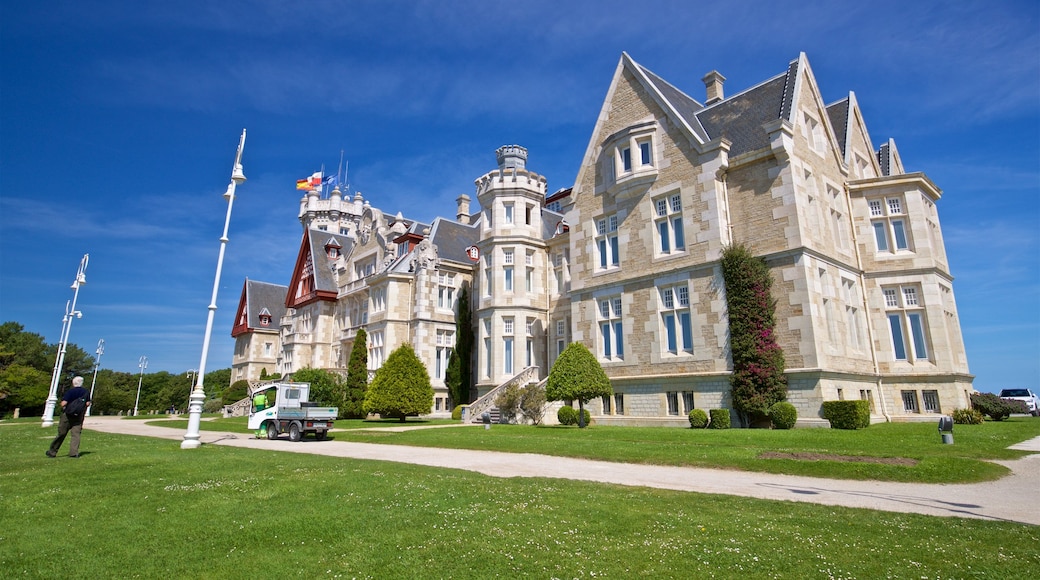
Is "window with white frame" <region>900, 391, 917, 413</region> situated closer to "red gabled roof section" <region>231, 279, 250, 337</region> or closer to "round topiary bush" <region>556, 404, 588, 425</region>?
"round topiary bush" <region>556, 404, 588, 425</region>

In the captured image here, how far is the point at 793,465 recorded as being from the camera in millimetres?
11484

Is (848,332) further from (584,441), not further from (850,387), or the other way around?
(584,441)

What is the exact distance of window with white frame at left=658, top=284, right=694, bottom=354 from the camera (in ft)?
81.8

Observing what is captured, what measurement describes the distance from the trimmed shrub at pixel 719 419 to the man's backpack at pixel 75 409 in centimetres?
2055

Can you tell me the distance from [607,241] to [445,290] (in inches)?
629

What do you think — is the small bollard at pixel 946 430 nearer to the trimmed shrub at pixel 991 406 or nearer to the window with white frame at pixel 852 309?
the window with white frame at pixel 852 309

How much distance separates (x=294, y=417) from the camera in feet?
70.0

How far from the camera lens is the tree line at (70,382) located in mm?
55688

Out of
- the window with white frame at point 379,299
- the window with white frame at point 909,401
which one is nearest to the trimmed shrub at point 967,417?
the window with white frame at point 909,401

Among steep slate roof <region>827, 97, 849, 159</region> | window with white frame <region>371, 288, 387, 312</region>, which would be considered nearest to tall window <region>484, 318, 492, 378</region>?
window with white frame <region>371, 288, 387, 312</region>

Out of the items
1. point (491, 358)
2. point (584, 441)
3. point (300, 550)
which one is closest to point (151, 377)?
point (491, 358)

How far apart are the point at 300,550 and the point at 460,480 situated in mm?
4354

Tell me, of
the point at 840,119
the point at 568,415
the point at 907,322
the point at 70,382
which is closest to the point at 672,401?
the point at 568,415

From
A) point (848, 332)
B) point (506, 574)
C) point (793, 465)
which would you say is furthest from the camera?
point (848, 332)
